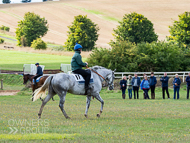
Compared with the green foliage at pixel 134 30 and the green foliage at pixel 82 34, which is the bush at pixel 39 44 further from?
the green foliage at pixel 134 30

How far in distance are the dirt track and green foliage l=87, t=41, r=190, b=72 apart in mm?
63231

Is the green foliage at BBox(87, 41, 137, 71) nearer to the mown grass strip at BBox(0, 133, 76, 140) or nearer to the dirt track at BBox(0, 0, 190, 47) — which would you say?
the mown grass strip at BBox(0, 133, 76, 140)

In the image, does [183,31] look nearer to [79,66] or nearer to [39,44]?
[79,66]

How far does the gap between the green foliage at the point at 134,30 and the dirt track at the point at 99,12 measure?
39.4 metres

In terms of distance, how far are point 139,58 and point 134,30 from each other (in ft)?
79.2

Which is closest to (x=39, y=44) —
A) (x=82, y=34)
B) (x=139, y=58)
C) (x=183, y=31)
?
(x=82, y=34)

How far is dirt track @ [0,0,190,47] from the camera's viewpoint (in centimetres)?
10981

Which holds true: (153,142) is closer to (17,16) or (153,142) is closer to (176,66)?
(176,66)

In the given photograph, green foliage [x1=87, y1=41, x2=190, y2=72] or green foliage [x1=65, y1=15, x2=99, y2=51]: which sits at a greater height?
green foliage [x1=65, y1=15, x2=99, y2=51]

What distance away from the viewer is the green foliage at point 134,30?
57.4 meters

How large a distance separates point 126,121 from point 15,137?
4655mm

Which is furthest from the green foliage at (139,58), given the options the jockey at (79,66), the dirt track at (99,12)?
the dirt track at (99,12)

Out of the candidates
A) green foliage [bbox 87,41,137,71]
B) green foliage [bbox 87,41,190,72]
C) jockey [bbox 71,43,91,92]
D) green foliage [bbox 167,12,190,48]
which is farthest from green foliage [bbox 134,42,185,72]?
jockey [bbox 71,43,91,92]

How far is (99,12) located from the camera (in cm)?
12581
